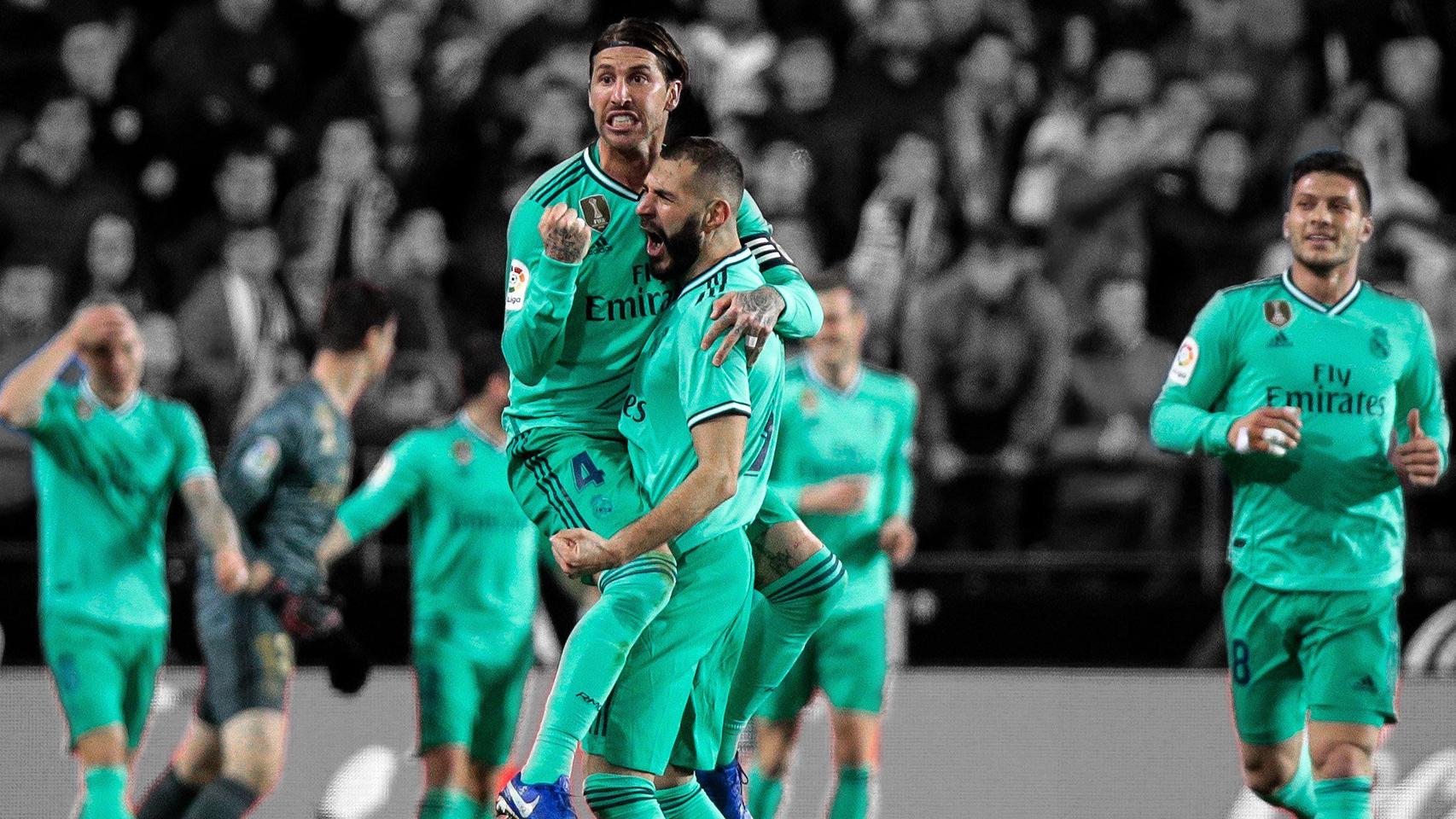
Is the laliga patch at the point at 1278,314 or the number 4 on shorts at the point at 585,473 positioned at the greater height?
the laliga patch at the point at 1278,314

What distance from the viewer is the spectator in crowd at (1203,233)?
→ 11.0m

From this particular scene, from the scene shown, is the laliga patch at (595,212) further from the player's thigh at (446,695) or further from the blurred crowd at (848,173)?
the blurred crowd at (848,173)

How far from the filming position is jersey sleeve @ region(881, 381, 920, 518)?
877cm

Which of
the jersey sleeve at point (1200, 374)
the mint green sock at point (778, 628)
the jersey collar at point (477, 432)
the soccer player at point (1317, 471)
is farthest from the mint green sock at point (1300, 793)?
the jersey collar at point (477, 432)

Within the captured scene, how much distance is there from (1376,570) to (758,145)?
5.30 metres

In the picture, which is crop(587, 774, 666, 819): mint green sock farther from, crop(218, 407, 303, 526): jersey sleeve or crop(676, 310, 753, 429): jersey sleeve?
crop(218, 407, 303, 526): jersey sleeve

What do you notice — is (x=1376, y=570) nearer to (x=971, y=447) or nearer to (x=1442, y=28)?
(x=971, y=447)

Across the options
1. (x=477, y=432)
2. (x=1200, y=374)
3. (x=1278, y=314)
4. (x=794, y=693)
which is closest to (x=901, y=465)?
(x=794, y=693)

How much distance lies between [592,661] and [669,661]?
253mm

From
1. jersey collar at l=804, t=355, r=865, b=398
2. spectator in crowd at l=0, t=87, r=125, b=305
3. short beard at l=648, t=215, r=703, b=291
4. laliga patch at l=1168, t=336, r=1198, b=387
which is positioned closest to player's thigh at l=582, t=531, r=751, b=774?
short beard at l=648, t=215, r=703, b=291

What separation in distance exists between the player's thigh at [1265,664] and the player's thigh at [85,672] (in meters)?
4.25

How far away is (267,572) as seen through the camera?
799 centimetres

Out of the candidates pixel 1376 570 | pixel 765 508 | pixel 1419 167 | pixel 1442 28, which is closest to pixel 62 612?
pixel 765 508

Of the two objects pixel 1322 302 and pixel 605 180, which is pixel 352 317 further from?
pixel 1322 302
